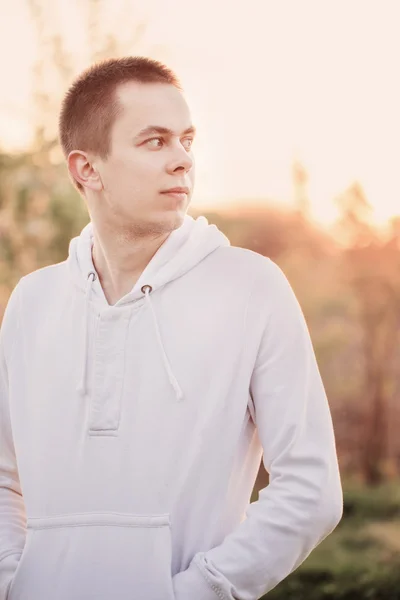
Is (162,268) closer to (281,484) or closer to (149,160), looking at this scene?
(149,160)

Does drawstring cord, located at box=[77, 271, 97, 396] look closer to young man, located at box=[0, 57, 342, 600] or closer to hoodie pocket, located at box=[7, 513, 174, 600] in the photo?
young man, located at box=[0, 57, 342, 600]

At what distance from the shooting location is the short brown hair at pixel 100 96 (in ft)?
5.33

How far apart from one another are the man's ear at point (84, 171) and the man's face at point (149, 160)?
0.11 feet

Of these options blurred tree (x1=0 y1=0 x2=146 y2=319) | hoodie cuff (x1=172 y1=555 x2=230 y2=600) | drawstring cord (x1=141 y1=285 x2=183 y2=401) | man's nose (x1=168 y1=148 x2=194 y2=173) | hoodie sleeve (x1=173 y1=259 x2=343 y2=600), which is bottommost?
hoodie cuff (x1=172 y1=555 x2=230 y2=600)

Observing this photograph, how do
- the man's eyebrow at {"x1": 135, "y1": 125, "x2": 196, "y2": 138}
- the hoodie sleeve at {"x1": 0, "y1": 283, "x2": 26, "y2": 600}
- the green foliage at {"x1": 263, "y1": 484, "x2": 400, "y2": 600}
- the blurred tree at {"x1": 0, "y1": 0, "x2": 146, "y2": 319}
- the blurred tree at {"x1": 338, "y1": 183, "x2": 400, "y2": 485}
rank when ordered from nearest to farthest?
the man's eyebrow at {"x1": 135, "y1": 125, "x2": 196, "y2": 138} < the hoodie sleeve at {"x1": 0, "y1": 283, "x2": 26, "y2": 600} < the green foliage at {"x1": 263, "y1": 484, "x2": 400, "y2": 600} < the blurred tree at {"x1": 0, "y1": 0, "x2": 146, "y2": 319} < the blurred tree at {"x1": 338, "y1": 183, "x2": 400, "y2": 485}

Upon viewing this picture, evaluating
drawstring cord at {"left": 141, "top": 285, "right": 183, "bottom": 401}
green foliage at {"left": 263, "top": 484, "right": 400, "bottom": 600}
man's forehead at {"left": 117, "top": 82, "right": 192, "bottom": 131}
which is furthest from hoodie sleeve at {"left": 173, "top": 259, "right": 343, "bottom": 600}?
green foliage at {"left": 263, "top": 484, "right": 400, "bottom": 600}

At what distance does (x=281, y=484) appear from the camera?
149cm

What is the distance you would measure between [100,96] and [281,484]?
762 mm

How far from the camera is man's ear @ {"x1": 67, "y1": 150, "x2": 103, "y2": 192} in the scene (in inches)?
65.1

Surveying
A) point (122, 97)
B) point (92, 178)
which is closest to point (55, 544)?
point (92, 178)

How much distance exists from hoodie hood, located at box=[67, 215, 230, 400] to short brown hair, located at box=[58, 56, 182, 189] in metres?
0.19

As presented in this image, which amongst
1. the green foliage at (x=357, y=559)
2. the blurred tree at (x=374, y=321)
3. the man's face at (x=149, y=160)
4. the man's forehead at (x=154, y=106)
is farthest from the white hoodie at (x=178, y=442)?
the blurred tree at (x=374, y=321)

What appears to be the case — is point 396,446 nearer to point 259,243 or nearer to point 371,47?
point 259,243

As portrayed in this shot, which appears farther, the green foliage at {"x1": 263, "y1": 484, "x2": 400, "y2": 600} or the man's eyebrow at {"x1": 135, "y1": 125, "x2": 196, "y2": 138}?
the green foliage at {"x1": 263, "y1": 484, "x2": 400, "y2": 600}
